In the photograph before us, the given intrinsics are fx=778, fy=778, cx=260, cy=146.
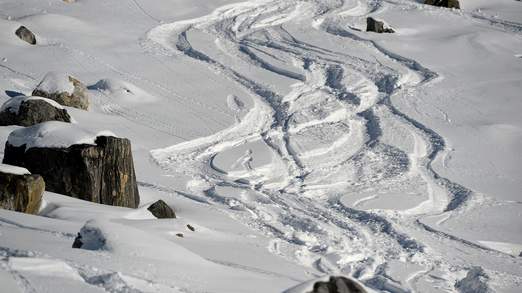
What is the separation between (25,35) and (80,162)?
868 centimetres

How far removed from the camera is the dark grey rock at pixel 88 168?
23.8 ft

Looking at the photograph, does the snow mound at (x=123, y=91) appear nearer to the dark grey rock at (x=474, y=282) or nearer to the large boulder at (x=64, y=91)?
the large boulder at (x=64, y=91)

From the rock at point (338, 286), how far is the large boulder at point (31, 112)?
6421mm

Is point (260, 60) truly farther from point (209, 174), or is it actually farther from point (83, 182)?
point (83, 182)

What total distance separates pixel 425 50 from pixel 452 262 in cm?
925

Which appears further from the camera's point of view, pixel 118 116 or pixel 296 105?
pixel 296 105

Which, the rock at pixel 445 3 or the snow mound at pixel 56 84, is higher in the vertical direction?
the snow mound at pixel 56 84

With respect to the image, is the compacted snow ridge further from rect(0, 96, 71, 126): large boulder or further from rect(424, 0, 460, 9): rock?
rect(424, 0, 460, 9): rock

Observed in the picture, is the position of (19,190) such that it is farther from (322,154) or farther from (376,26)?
(376,26)

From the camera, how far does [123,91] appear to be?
12.7 meters

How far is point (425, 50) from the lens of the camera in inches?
631

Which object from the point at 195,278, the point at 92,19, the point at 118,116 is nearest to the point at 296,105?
the point at 118,116

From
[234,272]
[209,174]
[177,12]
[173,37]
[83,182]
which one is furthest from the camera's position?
[177,12]

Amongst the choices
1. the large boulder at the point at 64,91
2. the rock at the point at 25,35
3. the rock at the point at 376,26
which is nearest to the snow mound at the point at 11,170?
the large boulder at the point at 64,91
